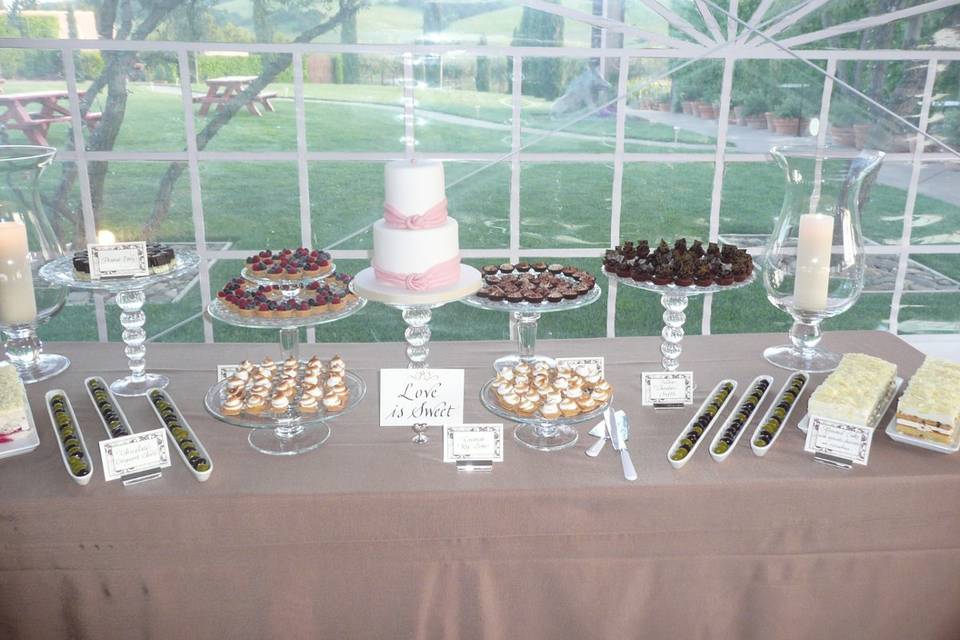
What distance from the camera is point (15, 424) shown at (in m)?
1.48

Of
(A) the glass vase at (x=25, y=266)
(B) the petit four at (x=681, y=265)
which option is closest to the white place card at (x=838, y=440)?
(B) the petit four at (x=681, y=265)

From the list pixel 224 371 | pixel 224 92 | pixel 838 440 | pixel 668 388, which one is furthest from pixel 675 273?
pixel 224 92

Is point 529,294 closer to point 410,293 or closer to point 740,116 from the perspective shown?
point 410,293

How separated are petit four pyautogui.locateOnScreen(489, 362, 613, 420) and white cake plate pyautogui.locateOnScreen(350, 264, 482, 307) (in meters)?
0.18

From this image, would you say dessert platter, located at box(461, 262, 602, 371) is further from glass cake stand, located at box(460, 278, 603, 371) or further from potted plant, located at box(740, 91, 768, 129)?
potted plant, located at box(740, 91, 768, 129)

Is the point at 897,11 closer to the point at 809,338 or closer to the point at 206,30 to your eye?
the point at 809,338

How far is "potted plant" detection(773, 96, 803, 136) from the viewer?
2969 millimetres

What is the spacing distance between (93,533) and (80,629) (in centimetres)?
20

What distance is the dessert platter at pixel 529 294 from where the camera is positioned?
167 centimetres

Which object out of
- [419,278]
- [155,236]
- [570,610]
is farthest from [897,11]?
[155,236]

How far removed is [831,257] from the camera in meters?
1.74

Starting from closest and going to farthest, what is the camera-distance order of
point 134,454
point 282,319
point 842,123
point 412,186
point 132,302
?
point 134,454, point 412,186, point 282,319, point 132,302, point 842,123

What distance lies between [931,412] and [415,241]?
1.01 meters

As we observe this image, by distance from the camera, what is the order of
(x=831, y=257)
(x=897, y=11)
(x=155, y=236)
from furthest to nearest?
(x=155, y=236)
(x=897, y=11)
(x=831, y=257)
